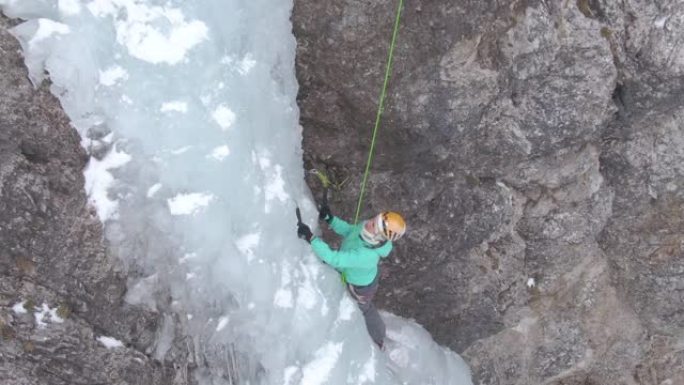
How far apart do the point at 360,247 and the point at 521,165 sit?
2.67 meters

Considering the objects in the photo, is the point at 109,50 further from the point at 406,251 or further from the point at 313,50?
the point at 406,251

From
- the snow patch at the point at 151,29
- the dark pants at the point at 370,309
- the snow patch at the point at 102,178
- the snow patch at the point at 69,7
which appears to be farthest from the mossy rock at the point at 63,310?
the dark pants at the point at 370,309

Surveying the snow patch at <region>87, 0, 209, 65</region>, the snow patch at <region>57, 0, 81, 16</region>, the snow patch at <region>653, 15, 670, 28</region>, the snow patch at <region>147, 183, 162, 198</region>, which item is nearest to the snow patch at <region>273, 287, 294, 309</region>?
the snow patch at <region>147, 183, 162, 198</region>

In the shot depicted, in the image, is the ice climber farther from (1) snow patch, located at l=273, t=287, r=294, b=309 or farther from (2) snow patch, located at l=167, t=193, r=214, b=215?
(2) snow patch, located at l=167, t=193, r=214, b=215

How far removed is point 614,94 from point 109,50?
596cm

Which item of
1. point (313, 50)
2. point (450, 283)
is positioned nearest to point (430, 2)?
point (313, 50)

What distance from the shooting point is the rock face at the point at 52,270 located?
5691mm

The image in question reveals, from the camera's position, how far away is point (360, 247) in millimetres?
6941

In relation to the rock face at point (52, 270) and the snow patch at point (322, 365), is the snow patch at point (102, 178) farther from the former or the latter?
the snow patch at point (322, 365)

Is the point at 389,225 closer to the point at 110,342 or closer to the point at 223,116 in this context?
the point at 223,116

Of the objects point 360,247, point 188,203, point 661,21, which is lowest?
point 360,247

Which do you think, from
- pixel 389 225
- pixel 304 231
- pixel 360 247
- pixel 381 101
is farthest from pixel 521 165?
pixel 304 231

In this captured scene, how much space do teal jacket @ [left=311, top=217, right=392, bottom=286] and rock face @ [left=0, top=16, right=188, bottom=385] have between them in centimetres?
189

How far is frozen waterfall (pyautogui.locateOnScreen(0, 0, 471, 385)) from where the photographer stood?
5934 mm
